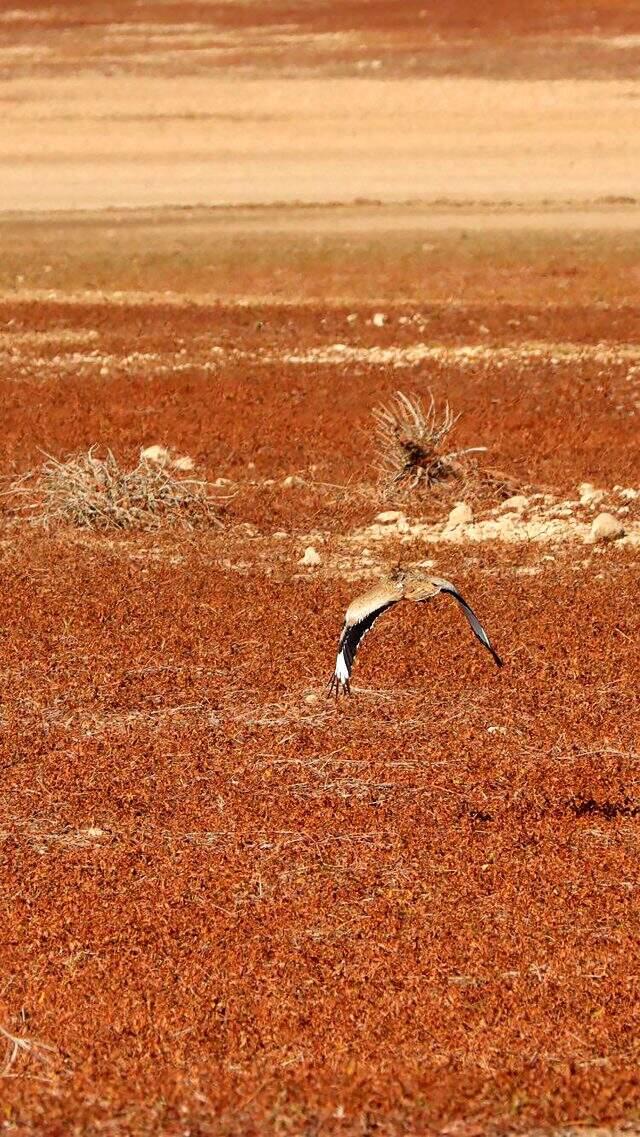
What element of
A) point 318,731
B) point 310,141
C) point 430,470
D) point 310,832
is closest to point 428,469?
point 430,470

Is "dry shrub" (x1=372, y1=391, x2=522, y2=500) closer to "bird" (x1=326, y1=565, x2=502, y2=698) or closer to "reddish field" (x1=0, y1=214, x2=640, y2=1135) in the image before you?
"reddish field" (x1=0, y1=214, x2=640, y2=1135)

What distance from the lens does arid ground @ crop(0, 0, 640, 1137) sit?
179 inches

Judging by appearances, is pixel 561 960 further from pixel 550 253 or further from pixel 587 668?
pixel 550 253

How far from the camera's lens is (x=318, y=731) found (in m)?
6.72

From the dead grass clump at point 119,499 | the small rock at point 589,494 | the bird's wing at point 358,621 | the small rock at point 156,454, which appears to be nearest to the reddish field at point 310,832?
the dead grass clump at point 119,499

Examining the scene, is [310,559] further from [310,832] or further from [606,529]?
[310,832]

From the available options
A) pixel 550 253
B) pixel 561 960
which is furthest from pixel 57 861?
pixel 550 253

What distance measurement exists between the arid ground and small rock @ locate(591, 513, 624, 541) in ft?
0.60

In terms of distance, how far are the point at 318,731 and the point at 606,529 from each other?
3179 mm

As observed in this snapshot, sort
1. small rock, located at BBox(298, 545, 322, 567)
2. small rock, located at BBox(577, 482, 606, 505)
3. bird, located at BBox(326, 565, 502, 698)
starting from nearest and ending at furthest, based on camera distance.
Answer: bird, located at BBox(326, 565, 502, 698) → small rock, located at BBox(298, 545, 322, 567) → small rock, located at BBox(577, 482, 606, 505)

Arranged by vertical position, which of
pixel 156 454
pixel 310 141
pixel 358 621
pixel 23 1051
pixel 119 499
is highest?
pixel 358 621

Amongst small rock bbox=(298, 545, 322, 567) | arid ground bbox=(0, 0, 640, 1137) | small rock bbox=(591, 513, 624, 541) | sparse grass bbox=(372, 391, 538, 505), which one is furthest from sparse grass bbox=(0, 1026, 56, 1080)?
sparse grass bbox=(372, 391, 538, 505)

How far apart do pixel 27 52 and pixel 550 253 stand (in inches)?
1003

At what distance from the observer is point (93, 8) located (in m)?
48.6
